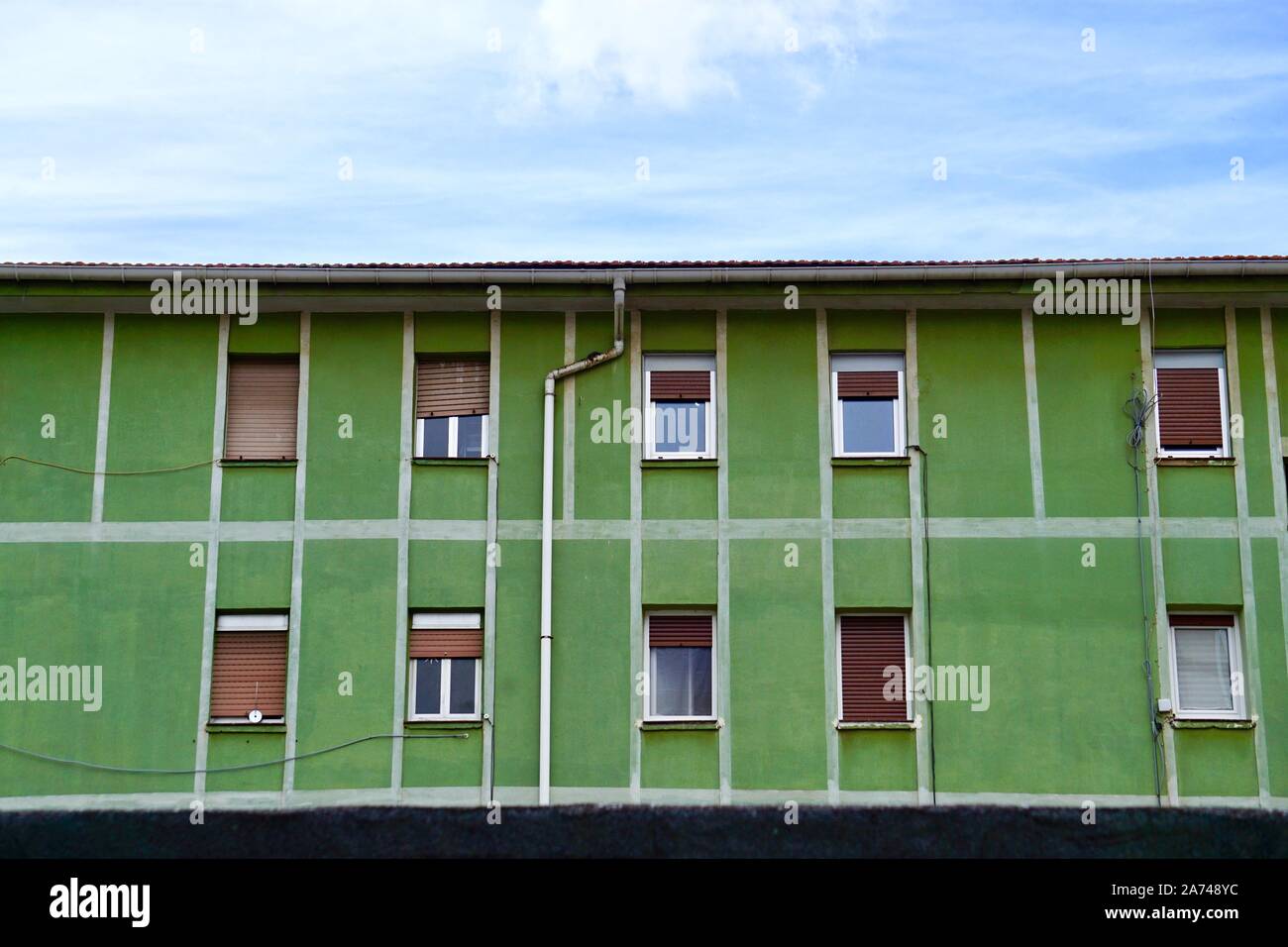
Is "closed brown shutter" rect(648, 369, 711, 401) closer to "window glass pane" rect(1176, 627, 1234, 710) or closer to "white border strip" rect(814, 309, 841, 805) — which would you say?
"white border strip" rect(814, 309, 841, 805)

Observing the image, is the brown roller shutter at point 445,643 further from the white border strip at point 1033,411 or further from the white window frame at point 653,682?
the white border strip at point 1033,411

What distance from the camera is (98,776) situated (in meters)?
17.6

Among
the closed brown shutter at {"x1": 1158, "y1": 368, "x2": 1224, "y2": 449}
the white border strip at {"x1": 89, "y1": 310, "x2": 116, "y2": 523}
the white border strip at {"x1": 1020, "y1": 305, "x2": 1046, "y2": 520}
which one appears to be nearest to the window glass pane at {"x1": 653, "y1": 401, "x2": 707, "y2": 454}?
the white border strip at {"x1": 1020, "y1": 305, "x2": 1046, "y2": 520}

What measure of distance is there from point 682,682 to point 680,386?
3.07 metres

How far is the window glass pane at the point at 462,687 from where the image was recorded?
17938 millimetres

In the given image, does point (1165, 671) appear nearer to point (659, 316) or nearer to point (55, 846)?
point (659, 316)

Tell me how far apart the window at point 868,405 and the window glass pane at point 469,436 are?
12.0ft

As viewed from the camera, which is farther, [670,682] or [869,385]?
[869,385]

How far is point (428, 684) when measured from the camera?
59.1ft

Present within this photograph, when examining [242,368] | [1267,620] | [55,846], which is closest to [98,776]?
[55,846]

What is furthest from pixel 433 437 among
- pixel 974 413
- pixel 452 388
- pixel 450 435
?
pixel 974 413

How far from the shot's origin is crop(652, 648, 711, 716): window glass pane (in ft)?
59.0

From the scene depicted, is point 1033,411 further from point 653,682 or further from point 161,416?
point 161,416
